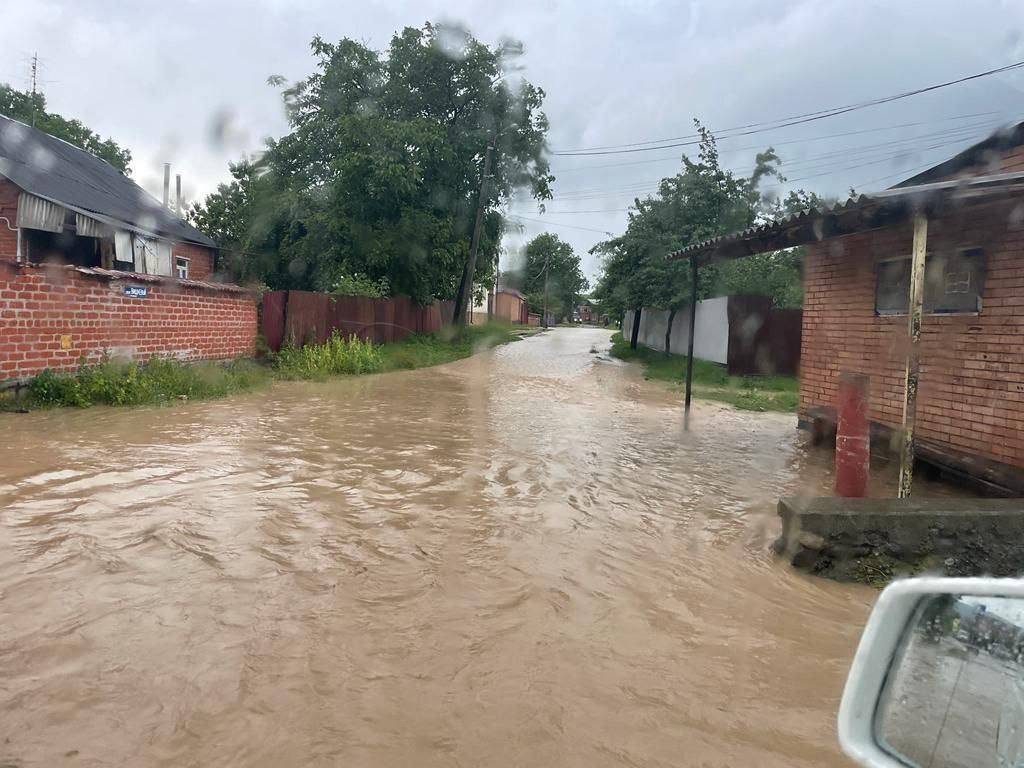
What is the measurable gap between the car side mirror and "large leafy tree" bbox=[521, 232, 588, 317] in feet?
260

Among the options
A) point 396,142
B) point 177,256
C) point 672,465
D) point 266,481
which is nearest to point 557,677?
point 266,481

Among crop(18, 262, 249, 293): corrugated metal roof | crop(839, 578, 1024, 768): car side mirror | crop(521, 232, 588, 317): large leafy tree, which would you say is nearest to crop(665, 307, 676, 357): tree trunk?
crop(18, 262, 249, 293): corrugated metal roof

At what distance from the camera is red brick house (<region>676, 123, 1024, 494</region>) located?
18.9ft

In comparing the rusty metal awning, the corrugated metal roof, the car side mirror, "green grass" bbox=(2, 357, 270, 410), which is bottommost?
"green grass" bbox=(2, 357, 270, 410)

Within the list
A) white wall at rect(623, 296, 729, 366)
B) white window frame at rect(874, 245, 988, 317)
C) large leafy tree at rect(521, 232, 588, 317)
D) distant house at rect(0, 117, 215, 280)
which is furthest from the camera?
large leafy tree at rect(521, 232, 588, 317)

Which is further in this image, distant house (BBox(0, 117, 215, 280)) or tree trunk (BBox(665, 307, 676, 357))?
tree trunk (BBox(665, 307, 676, 357))

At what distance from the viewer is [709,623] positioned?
3568 millimetres

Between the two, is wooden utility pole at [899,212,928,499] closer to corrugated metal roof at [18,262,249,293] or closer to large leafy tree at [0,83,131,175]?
corrugated metal roof at [18,262,249,293]

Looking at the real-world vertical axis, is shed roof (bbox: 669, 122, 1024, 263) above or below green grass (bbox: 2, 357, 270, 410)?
above

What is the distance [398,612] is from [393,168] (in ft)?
61.0

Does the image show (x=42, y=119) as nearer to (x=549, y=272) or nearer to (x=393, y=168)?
(x=393, y=168)

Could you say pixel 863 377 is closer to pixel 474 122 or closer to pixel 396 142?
pixel 396 142

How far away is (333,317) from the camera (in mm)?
18453

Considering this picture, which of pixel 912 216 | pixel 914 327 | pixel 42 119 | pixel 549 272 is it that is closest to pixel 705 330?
pixel 912 216
